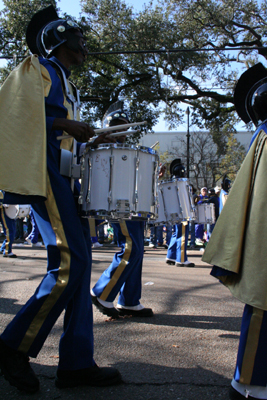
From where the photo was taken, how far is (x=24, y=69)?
7.71 ft

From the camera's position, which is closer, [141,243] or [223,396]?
[223,396]

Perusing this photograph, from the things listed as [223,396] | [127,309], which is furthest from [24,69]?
[127,309]

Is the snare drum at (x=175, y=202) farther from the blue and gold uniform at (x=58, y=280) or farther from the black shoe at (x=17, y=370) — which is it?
the black shoe at (x=17, y=370)

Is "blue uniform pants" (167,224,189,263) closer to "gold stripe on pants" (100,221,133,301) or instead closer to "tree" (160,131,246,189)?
"gold stripe on pants" (100,221,133,301)

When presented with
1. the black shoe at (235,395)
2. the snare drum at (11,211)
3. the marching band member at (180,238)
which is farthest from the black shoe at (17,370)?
the snare drum at (11,211)

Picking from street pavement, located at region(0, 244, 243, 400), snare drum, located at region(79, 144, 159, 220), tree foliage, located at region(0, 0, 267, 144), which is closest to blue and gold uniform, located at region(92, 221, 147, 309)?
street pavement, located at region(0, 244, 243, 400)

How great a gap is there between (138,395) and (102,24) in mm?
20199

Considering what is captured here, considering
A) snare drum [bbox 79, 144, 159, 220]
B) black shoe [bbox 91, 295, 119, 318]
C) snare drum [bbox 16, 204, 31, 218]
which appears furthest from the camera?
snare drum [bbox 16, 204, 31, 218]

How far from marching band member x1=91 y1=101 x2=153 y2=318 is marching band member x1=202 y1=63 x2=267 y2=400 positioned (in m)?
1.78

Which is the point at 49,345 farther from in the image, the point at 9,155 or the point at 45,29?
the point at 45,29

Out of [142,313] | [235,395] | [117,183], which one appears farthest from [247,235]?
[142,313]

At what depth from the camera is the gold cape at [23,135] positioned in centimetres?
218

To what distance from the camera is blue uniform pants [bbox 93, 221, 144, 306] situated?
13.2 feet

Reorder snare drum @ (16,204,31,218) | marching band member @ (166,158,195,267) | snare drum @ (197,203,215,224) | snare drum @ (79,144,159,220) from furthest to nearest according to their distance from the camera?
snare drum @ (197,203,215,224), snare drum @ (16,204,31,218), marching band member @ (166,158,195,267), snare drum @ (79,144,159,220)
